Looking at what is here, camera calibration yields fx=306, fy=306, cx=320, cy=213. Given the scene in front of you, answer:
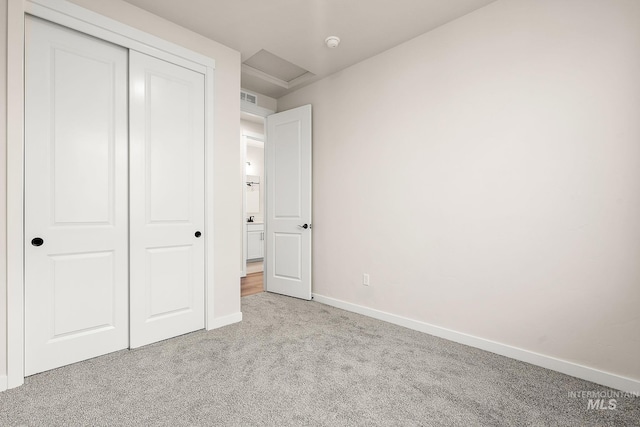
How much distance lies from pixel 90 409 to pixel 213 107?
238 cm

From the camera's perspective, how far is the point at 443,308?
2.68m

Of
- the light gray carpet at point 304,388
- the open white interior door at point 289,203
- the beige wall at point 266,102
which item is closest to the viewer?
the light gray carpet at point 304,388

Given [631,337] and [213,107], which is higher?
[213,107]

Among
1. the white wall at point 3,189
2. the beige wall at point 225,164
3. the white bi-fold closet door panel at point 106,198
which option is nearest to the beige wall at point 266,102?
the beige wall at point 225,164

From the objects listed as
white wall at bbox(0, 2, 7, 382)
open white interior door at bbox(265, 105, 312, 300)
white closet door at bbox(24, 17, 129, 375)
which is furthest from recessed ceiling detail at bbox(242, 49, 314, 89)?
white wall at bbox(0, 2, 7, 382)

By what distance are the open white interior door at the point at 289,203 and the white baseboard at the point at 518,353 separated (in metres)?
0.96

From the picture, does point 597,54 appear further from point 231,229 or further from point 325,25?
point 231,229

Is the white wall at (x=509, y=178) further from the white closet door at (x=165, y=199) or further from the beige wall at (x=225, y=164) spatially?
the white closet door at (x=165, y=199)

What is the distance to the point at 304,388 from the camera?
1871mm

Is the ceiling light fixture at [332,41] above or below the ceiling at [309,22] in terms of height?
below

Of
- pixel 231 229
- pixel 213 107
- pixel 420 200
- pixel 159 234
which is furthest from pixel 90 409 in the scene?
pixel 420 200

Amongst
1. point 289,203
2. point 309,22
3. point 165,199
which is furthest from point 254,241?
point 309,22

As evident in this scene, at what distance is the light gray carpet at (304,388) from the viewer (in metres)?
1.61

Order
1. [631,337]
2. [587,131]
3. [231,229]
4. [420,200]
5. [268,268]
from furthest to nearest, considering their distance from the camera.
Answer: [268,268], [231,229], [420,200], [587,131], [631,337]
